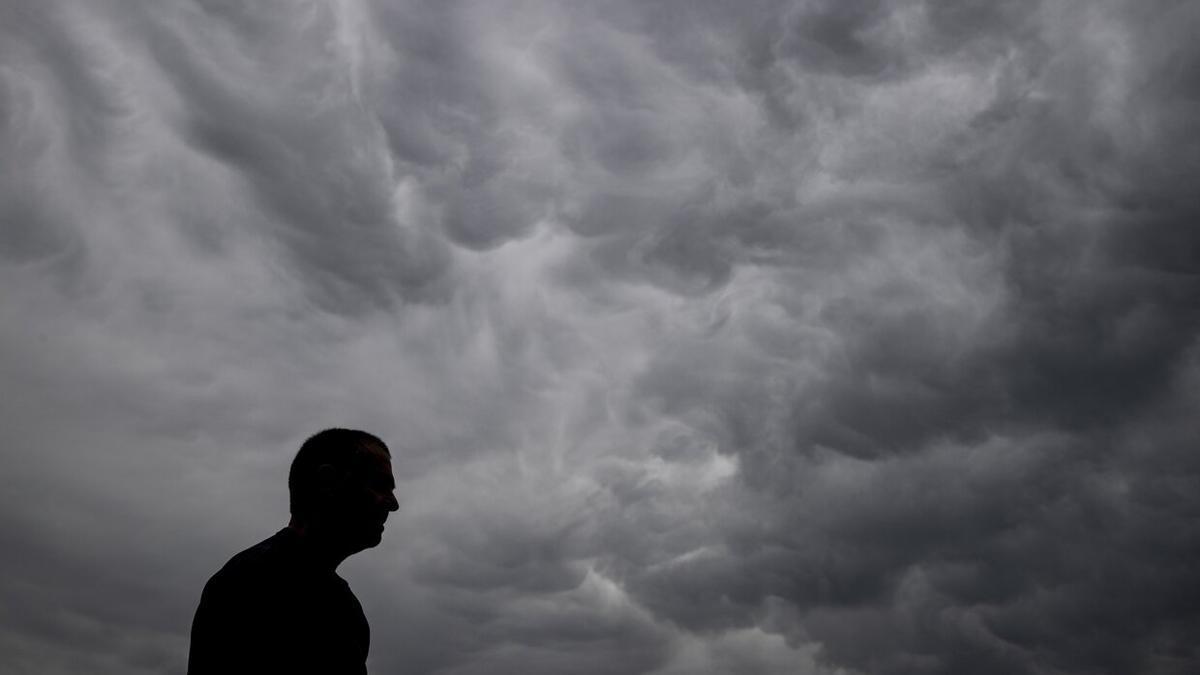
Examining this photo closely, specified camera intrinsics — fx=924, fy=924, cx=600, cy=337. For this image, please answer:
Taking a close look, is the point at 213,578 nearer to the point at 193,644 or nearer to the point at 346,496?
the point at 193,644

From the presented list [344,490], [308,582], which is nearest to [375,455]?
[344,490]

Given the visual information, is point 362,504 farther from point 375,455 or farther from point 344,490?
point 375,455

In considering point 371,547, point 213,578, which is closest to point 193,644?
point 213,578

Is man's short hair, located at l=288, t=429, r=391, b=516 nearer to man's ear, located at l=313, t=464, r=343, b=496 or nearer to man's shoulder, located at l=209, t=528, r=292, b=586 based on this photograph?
man's ear, located at l=313, t=464, r=343, b=496

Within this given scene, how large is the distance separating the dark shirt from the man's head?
28cm

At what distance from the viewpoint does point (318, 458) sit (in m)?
7.95

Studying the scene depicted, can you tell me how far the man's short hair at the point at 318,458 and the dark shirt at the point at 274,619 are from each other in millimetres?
311

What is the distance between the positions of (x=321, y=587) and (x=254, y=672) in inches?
32.0

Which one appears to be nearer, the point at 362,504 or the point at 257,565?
the point at 257,565

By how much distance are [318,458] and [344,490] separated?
15.4 inches

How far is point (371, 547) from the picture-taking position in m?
7.89

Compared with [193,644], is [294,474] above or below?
above

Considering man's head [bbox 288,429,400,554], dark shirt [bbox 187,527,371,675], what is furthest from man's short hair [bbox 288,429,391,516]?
dark shirt [bbox 187,527,371,675]

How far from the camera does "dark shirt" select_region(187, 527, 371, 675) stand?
279 inches
